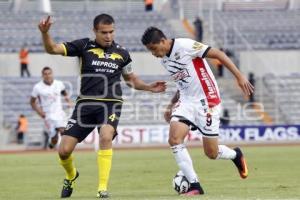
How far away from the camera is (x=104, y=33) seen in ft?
40.3

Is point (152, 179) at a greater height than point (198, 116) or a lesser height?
lesser

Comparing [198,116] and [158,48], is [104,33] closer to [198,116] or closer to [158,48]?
[158,48]

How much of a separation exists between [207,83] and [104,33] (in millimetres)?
1633

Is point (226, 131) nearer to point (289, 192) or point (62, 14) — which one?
point (62, 14)

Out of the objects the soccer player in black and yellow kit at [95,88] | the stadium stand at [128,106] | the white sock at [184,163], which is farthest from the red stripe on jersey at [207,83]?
the stadium stand at [128,106]

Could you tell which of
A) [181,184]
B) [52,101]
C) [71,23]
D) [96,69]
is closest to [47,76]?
[52,101]

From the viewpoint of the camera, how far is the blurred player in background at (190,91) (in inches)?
484

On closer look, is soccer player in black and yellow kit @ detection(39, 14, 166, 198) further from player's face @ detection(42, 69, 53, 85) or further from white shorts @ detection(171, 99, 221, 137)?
player's face @ detection(42, 69, 53, 85)

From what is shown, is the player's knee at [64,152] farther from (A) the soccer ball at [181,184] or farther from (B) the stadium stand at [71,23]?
(B) the stadium stand at [71,23]

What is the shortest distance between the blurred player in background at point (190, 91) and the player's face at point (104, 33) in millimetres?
443

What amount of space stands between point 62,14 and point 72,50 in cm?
3071

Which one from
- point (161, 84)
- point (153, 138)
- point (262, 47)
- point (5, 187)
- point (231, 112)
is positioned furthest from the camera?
point (262, 47)

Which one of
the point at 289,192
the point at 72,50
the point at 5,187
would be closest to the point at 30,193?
the point at 5,187

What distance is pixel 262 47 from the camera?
41.2m
